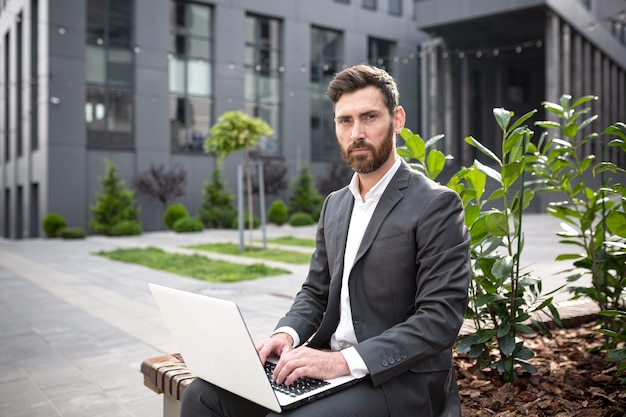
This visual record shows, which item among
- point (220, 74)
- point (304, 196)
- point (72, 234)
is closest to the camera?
point (72, 234)

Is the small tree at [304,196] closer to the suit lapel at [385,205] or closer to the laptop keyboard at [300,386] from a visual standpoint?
the suit lapel at [385,205]

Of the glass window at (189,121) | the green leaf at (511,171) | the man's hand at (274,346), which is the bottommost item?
the man's hand at (274,346)

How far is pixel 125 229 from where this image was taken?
2119 centimetres

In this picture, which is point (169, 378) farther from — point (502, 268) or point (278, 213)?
point (278, 213)

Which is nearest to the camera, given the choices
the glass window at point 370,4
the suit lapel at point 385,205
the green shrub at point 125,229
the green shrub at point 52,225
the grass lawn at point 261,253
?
the suit lapel at point 385,205

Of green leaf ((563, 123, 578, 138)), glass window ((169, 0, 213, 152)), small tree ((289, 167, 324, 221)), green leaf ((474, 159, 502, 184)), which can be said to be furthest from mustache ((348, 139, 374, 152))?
glass window ((169, 0, 213, 152))

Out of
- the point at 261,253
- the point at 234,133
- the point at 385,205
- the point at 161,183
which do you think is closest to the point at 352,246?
the point at 385,205

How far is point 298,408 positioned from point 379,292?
1.49ft

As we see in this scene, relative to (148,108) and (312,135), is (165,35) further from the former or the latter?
(312,135)

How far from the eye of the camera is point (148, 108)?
2448cm

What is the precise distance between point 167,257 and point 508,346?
10.5 metres

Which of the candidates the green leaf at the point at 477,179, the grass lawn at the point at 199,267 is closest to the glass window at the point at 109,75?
the grass lawn at the point at 199,267

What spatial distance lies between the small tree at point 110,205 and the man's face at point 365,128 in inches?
830

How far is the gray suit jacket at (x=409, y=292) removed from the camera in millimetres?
1695
